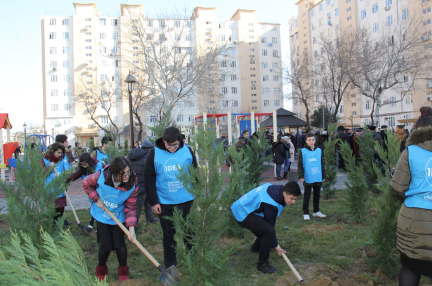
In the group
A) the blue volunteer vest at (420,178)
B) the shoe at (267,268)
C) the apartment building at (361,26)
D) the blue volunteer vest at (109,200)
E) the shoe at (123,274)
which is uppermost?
the apartment building at (361,26)

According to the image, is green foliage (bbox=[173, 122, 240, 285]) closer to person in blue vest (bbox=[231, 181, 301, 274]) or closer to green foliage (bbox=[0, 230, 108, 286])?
person in blue vest (bbox=[231, 181, 301, 274])

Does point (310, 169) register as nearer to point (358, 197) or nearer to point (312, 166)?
point (312, 166)

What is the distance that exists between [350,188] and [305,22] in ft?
206

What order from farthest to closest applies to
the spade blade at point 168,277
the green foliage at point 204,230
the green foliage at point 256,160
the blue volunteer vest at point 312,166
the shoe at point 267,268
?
the green foliage at point 256,160 < the blue volunteer vest at point 312,166 < the shoe at point 267,268 < the spade blade at point 168,277 < the green foliage at point 204,230

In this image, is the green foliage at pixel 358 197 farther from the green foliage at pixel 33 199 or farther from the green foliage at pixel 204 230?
the green foliage at pixel 33 199

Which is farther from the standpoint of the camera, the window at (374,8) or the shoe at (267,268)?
the window at (374,8)

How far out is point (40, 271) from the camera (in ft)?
4.50

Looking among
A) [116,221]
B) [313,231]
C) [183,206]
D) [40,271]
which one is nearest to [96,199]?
[116,221]

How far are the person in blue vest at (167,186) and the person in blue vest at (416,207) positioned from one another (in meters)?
2.11

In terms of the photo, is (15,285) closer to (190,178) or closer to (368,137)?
Result: (190,178)

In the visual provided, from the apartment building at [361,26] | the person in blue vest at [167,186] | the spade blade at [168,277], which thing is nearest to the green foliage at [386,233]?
the person in blue vest at [167,186]

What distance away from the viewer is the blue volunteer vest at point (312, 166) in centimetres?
604

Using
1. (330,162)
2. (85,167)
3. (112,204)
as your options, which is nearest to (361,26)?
(330,162)

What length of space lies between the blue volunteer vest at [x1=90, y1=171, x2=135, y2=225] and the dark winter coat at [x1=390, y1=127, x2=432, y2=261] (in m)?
2.73
